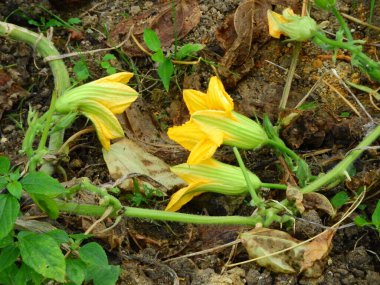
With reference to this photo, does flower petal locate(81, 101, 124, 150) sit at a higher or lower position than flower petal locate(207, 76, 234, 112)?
lower

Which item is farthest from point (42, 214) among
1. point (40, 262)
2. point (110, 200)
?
point (40, 262)

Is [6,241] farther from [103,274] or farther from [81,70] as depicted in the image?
[81,70]

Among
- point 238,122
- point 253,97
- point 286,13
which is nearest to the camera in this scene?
point 238,122

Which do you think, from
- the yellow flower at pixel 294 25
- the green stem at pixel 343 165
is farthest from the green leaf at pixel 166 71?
the green stem at pixel 343 165

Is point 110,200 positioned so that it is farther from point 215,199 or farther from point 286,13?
point 286,13

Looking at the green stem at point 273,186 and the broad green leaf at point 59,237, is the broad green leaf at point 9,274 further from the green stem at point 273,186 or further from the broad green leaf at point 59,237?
the green stem at point 273,186

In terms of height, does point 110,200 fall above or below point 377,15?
below

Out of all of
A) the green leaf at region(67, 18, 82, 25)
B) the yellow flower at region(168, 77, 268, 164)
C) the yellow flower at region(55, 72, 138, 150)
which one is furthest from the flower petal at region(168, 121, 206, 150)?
the green leaf at region(67, 18, 82, 25)

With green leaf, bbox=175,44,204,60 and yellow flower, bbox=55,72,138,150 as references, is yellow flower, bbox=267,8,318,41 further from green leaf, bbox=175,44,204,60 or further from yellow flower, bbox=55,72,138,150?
yellow flower, bbox=55,72,138,150
